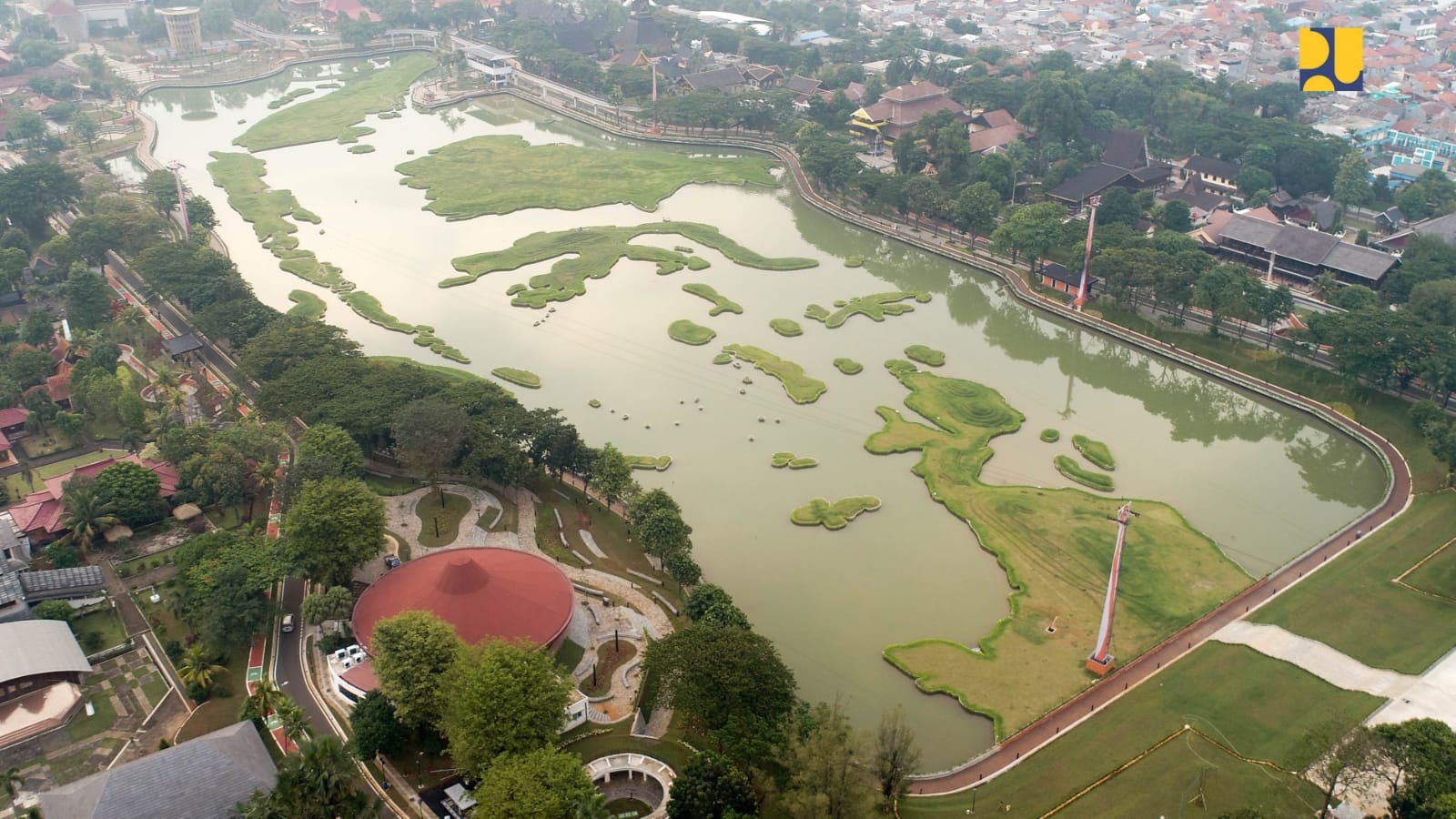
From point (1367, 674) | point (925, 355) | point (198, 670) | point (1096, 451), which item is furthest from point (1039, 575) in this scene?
point (198, 670)

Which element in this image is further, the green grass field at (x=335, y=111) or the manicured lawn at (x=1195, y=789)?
the green grass field at (x=335, y=111)

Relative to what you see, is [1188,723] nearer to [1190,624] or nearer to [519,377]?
[1190,624]

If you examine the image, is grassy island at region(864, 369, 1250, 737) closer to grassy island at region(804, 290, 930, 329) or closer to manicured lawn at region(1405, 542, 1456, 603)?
manicured lawn at region(1405, 542, 1456, 603)

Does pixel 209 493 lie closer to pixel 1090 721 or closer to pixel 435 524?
pixel 435 524

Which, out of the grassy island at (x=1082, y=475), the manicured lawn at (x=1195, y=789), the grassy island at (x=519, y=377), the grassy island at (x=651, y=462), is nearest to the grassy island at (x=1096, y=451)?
the grassy island at (x=1082, y=475)

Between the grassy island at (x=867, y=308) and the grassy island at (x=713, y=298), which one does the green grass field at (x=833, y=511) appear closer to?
the grassy island at (x=867, y=308)
